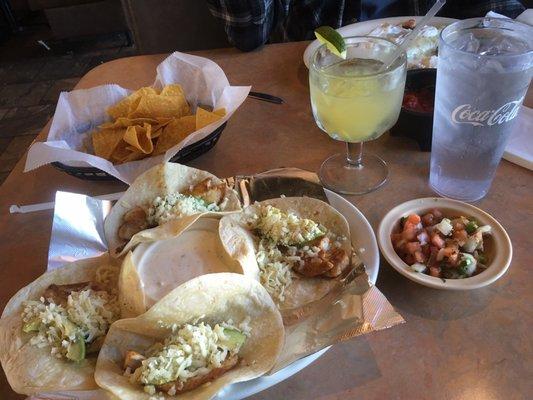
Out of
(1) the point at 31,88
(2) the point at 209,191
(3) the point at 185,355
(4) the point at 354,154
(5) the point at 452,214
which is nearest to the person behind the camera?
(3) the point at 185,355

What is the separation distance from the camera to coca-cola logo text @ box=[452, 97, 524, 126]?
91 centimetres

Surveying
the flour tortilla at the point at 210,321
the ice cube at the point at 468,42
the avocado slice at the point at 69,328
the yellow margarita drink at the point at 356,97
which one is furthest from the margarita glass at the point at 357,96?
the avocado slice at the point at 69,328

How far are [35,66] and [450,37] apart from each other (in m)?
3.94

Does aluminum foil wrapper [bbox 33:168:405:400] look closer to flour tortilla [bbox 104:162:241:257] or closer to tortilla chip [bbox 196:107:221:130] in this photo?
flour tortilla [bbox 104:162:241:257]

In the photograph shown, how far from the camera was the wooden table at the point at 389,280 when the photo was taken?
748 mm

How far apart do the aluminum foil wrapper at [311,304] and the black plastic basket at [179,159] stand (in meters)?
0.11

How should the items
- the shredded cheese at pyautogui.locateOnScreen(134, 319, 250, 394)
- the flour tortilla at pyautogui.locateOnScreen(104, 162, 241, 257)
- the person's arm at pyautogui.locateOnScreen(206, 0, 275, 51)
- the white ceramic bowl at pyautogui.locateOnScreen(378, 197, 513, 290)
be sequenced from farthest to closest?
the person's arm at pyautogui.locateOnScreen(206, 0, 275, 51), the flour tortilla at pyautogui.locateOnScreen(104, 162, 241, 257), the white ceramic bowl at pyautogui.locateOnScreen(378, 197, 513, 290), the shredded cheese at pyautogui.locateOnScreen(134, 319, 250, 394)

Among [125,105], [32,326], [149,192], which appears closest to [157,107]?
[125,105]

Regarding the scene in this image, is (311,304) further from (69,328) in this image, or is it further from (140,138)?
(140,138)

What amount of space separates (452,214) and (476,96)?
23cm

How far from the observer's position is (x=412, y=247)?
0.88 meters

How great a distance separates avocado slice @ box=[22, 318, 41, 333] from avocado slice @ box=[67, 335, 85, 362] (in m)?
0.07

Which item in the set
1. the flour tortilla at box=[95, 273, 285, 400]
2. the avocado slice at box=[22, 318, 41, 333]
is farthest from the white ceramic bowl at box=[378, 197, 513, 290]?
the avocado slice at box=[22, 318, 41, 333]

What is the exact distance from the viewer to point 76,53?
13.7 feet
